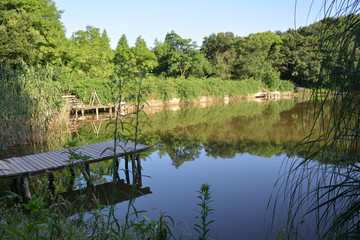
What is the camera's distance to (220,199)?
4.49m

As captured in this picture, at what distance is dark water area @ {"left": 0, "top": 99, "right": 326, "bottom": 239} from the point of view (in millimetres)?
3773

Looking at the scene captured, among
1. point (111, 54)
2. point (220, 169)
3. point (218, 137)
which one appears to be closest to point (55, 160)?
point (220, 169)

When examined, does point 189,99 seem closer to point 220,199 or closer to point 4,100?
point 4,100

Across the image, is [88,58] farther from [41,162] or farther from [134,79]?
[134,79]

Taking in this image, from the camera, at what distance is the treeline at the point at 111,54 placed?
17.1 meters

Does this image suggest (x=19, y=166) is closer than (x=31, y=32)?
Yes

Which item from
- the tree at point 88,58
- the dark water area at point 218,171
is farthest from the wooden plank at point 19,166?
the tree at point 88,58

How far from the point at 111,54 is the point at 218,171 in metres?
21.9

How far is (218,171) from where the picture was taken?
5941mm

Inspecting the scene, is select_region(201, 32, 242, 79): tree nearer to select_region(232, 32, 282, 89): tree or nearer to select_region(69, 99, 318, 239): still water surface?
select_region(232, 32, 282, 89): tree

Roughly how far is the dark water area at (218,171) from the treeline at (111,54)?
2396 millimetres

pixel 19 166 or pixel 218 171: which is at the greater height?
pixel 19 166

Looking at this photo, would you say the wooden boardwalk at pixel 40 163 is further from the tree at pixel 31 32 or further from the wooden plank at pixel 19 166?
the tree at pixel 31 32

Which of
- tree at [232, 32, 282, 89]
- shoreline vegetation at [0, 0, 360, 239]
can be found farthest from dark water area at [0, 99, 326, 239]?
tree at [232, 32, 282, 89]
